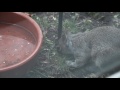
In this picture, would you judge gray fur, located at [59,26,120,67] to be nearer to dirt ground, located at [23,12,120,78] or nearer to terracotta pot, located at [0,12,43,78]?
dirt ground, located at [23,12,120,78]

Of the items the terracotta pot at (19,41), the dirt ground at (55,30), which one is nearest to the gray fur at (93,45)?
the dirt ground at (55,30)

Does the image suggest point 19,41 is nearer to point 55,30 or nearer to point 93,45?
point 55,30

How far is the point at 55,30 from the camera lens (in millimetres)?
2965

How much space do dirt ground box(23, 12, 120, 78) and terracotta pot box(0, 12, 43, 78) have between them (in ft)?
0.33

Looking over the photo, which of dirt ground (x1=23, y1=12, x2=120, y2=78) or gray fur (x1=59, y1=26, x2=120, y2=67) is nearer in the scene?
dirt ground (x1=23, y1=12, x2=120, y2=78)

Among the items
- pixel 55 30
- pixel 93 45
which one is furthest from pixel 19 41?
pixel 93 45

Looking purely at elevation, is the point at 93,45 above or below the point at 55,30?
below

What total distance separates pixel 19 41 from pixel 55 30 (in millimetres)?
370

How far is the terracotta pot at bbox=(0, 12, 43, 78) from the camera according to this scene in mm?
2543

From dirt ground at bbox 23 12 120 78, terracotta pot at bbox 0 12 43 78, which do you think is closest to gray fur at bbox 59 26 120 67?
dirt ground at bbox 23 12 120 78

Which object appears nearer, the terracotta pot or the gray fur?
the terracotta pot

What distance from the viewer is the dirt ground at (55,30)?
2.57 m
